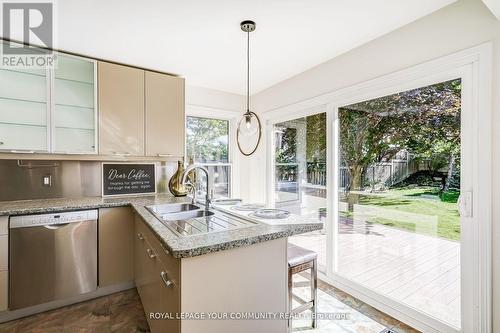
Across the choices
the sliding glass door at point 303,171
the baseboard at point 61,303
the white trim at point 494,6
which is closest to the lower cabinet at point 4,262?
the baseboard at point 61,303

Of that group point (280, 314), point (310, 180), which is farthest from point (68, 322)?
point (310, 180)

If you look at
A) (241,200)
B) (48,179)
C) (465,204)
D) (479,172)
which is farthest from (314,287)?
(48,179)

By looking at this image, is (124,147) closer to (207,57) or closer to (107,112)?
(107,112)

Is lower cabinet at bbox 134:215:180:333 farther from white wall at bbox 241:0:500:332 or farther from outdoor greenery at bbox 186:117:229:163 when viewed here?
white wall at bbox 241:0:500:332

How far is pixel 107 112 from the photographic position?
8.61ft

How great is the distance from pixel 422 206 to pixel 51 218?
313cm

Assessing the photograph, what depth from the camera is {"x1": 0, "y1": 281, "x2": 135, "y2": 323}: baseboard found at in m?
2.07

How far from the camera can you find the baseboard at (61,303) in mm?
2070

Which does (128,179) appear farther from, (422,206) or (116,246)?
(422,206)

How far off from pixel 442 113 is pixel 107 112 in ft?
10.1

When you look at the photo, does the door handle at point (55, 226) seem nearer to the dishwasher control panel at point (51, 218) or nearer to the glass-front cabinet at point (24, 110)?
the dishwasher control panel at point (51, 218)

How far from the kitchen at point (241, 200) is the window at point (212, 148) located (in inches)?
19.1

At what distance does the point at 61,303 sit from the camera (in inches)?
89.0

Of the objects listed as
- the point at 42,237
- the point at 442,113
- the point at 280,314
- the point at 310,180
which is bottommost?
the point at 280,314
